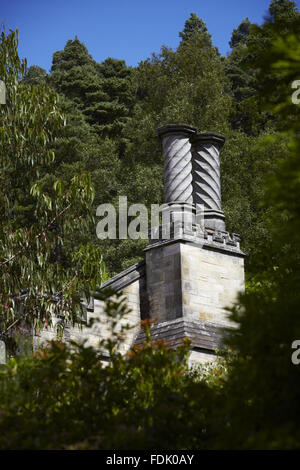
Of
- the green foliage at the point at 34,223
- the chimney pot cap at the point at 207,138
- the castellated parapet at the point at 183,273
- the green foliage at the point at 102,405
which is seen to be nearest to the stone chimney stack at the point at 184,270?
the castellated parapet at the point at 183,273

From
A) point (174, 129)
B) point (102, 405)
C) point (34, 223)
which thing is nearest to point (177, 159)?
point (174, 129)

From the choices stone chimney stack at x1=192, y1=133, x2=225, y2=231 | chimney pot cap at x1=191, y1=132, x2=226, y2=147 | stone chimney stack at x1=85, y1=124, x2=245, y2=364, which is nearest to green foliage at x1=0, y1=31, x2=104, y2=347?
stone chimney stack at x1=85, y1=124, x2=245, y2=364

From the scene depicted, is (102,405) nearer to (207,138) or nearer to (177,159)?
(177,159)

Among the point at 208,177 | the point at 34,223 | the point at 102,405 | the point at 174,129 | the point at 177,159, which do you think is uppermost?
the point at 174,129

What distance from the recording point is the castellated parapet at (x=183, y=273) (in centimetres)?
1555

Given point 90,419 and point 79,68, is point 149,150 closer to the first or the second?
point 79,68

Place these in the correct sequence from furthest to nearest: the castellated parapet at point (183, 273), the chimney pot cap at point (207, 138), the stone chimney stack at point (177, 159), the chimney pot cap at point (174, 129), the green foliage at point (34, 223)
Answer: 1. the chimney pot cap at point (207, 138)
2. the chimney pot cap at point (174, 129)
3. the stone chimney stack at point (177, 159)
4. the castellated parapet at point (183, 273)
5. the green foliage at point (34, 223)

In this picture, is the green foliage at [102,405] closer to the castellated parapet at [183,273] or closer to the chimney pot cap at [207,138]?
the castellated parapet at [183,273]

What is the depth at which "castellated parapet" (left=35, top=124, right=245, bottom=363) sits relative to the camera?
1555cm

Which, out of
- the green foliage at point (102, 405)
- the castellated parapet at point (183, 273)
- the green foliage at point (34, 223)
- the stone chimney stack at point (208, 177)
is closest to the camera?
the green foliage at point (102, 405)

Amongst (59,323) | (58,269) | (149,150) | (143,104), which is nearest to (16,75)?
(58,269)

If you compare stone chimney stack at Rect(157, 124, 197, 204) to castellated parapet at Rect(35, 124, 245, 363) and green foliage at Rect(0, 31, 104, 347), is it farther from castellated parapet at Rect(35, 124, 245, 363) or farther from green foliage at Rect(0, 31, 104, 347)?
green foliage at Rect(0, 31, 104, 347)

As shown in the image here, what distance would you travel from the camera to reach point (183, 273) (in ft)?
52.1

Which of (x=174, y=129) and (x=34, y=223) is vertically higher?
(x=174, y=129)
